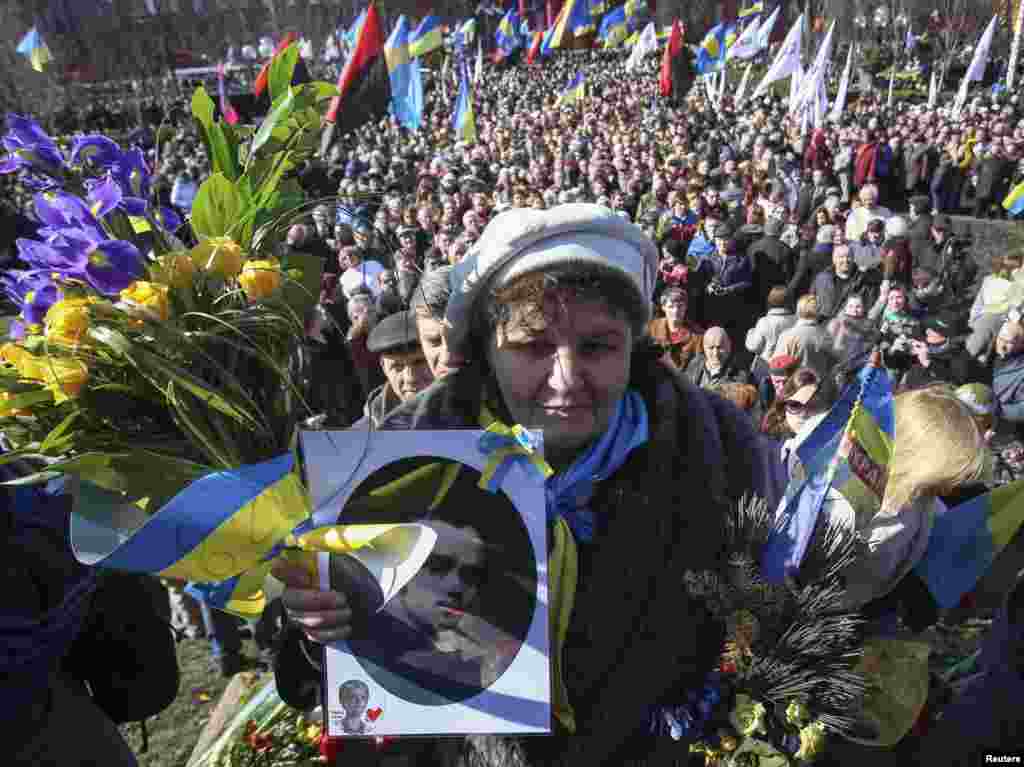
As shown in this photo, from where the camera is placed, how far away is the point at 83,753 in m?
1.64

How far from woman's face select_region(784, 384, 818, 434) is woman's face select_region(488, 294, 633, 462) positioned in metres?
1.92

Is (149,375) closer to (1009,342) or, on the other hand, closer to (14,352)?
(14,352)

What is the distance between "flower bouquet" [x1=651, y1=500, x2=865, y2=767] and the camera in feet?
4.64

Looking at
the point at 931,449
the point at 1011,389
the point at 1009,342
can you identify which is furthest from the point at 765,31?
the point at 931,449

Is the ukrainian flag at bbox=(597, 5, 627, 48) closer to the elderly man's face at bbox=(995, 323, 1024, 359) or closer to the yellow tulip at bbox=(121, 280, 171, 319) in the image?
the elderly man's face at bbox=(995, 323, 1024, 359)

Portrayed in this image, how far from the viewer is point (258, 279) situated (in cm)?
121

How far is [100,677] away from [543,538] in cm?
114

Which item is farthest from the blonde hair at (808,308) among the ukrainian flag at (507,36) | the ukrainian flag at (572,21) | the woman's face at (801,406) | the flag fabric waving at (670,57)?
the ukrainian flag at (507,36)

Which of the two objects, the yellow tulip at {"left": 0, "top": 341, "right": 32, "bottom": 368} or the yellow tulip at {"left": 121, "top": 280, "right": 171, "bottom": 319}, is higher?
the yellow tulip at {"left": 121, "top": 280, "right": 171, "bottom": 319}

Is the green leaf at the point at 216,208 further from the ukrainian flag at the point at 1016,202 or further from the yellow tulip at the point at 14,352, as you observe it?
the ukrainian flag at the point at 1016,202

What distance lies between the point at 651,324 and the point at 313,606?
3.27m

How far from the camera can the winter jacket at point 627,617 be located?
5.03ft

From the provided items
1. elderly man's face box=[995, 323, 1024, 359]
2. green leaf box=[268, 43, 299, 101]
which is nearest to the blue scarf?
green leaf box=[268, 43, 299, 101]

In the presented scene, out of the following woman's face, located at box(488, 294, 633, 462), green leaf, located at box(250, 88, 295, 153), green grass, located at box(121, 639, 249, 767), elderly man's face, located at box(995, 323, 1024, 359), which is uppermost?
green leaf, located at box(250, 88, 295, 153)
